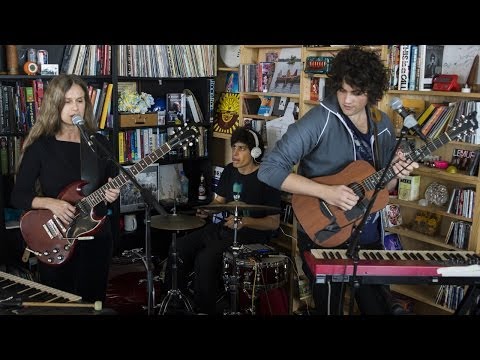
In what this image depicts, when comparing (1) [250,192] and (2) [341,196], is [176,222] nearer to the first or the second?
(1) [250,192]

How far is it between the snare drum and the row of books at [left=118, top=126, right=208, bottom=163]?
1.27m

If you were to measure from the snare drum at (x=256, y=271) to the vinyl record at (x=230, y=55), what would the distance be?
1.85 m

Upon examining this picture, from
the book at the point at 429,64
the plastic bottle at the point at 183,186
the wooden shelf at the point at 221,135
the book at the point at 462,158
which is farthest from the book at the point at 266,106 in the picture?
the book at the point at 462,158

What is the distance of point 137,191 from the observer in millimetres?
4277

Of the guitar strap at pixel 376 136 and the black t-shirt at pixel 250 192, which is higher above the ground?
the guitar strap at pixel 376 136

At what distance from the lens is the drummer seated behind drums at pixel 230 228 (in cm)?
342

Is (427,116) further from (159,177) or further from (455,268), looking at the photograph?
(159,177)

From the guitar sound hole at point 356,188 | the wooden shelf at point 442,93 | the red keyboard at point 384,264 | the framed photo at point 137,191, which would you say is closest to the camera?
the red keyboard at point 384,264

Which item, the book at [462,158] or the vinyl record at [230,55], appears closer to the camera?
the book at [462,158]

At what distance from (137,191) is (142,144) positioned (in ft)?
1.23

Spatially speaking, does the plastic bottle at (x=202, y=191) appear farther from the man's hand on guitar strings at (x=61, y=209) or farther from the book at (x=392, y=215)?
the man's hand on guitar strings at (x=61, y=209)

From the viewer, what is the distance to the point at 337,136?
238 centimetres

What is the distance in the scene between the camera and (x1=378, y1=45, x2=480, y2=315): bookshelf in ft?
9.34

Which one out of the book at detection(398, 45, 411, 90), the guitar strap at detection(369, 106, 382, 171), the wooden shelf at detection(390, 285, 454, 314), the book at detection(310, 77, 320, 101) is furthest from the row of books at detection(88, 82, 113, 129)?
the wooden shelf at detection(390, 285, 454, 314)
